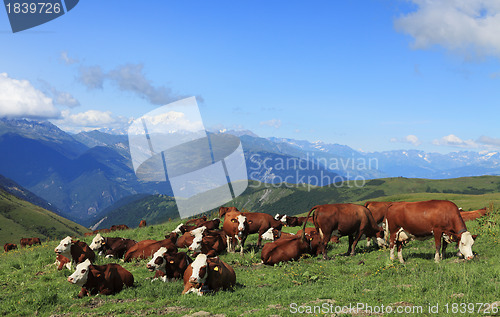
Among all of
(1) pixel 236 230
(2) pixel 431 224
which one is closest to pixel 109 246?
(1) pixel 236 230

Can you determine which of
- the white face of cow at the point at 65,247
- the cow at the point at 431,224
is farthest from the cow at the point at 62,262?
the cow at the point at 431,224

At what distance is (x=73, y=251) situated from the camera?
18078 millimetres

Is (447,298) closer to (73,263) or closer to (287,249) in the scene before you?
(287,249)

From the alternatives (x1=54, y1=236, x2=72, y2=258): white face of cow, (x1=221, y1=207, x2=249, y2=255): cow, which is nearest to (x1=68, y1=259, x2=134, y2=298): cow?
(x1=54, y1=236, x2=72, y2=258): white face of cow

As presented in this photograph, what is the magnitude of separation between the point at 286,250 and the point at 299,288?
524cm

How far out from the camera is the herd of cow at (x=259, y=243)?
523 inches

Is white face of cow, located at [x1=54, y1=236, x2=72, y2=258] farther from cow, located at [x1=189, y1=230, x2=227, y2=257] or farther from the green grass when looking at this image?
cow, located at [x1=189, y1=230, x2=227, y2=257]

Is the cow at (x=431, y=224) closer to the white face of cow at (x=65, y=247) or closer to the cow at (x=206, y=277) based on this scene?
the cow at (x=206, y=277)

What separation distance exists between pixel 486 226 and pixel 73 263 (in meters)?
22.9

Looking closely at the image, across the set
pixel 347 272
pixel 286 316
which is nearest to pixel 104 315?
pixel 286 316

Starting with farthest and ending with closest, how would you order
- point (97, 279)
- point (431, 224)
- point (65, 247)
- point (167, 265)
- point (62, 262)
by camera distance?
point (62, 262) → point (65, 247) → point (167, 265) → point (431, 224) → point (97, 279)

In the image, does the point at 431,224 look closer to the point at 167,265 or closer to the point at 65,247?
the point at 167,265

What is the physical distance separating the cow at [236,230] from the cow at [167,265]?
5548mm

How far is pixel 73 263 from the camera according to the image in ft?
58.8
